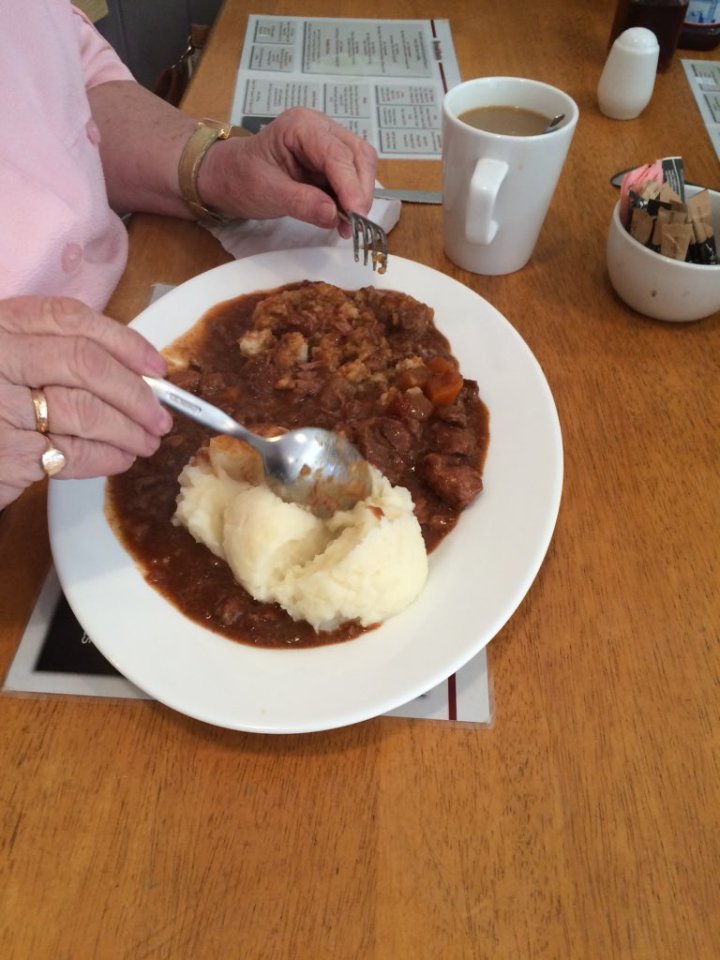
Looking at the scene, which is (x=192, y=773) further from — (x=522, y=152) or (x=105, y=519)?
(x=522, y=152)

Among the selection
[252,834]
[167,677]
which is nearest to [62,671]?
[167,677]

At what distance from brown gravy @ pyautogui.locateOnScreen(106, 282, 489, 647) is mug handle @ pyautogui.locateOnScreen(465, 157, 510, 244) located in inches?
13.1

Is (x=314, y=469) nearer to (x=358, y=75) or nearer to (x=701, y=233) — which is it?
(x=701, y=233)

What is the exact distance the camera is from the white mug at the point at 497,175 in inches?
78.3

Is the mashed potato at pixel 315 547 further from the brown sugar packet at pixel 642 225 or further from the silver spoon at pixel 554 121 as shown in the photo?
the silver spoon at pixel 554 121

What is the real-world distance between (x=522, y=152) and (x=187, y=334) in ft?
3.66

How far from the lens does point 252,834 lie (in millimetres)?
1285

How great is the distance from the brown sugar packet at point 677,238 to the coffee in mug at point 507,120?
1.80 feet

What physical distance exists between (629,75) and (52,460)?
2.75 metres

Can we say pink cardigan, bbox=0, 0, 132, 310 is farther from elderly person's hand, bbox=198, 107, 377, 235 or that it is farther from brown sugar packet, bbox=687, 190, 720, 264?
brown sugar packet, bbox=687, 190, 720, 264

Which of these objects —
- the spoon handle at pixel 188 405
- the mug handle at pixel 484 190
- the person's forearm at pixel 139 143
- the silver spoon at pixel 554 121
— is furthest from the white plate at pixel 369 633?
the person's forearm at pixel 139 143

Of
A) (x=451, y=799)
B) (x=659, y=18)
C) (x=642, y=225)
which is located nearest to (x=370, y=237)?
(x=642, y=225)

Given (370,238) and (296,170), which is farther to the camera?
(296,170)

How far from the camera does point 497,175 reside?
1989 mm
